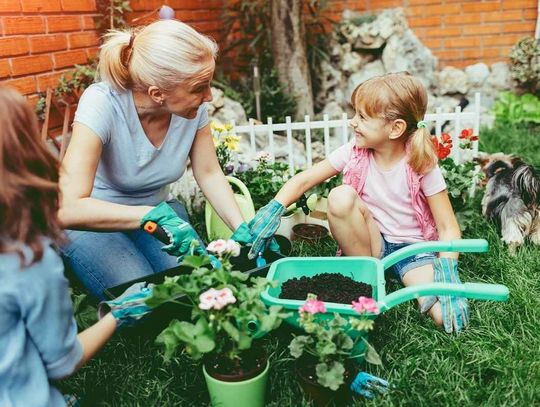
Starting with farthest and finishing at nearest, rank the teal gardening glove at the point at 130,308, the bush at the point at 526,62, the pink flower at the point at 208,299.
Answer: the bush at the point at 526,62 → the teal gardening glove at the point at 130,308 → the pink flower at the point at 208,299

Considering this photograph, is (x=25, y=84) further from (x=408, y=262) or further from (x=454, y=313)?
(x=454, y=313)

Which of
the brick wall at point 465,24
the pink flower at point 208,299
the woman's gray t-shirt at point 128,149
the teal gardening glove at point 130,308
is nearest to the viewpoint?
the pink flower at point 208,299

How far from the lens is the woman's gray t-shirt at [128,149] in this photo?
2.19 metres

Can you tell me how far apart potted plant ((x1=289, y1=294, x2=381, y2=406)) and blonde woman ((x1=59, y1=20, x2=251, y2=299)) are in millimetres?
573

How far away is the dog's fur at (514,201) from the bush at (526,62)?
8.80ft

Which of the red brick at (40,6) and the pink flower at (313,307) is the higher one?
the red brick at (40,6)

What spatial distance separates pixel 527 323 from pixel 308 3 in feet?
14.0

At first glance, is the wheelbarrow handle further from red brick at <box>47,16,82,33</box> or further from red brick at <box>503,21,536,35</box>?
red brick at <box>503,21,536,35</box>

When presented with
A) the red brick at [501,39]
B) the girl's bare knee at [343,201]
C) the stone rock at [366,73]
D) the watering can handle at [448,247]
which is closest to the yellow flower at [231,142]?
the girl's bare knee at [343,201]

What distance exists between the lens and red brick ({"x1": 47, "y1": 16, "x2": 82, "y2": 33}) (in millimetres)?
3516

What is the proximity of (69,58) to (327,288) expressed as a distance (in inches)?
106

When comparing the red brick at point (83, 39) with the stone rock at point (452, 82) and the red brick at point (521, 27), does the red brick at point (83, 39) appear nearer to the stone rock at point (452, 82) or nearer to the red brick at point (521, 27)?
the stone rock at point (452, 82)

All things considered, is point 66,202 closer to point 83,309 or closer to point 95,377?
point 83,309

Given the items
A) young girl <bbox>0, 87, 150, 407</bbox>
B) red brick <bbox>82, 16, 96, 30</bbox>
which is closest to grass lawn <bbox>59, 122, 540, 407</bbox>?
young girl <bbox>0, 87, 150, 407</bbox>
